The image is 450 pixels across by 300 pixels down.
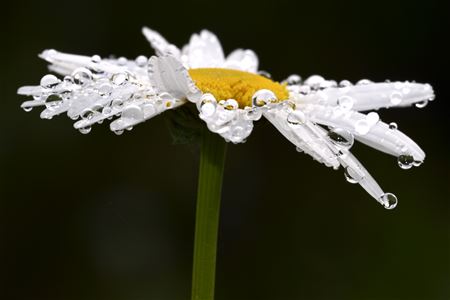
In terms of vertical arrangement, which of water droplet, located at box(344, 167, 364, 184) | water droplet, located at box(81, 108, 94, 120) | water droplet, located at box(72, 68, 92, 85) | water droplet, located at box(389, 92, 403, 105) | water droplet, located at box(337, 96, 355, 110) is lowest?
water droplet, located at box(344, 167, 364, 184)

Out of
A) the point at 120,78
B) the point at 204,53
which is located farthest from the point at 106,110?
the point at 204,53

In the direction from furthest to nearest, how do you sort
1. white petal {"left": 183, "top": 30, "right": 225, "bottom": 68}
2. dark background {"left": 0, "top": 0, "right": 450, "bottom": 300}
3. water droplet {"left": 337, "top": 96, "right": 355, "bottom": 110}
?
dark background {"left": 0, "top": 0, "right": 450, "bottom": 300} < white petal {"left": 183, "top": 30, "right": 225, "bottom": 68} < water droplet {"left": 337, "top": 96, "right": 355, "bottom": 110}

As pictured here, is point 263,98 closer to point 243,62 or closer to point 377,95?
point 377,95

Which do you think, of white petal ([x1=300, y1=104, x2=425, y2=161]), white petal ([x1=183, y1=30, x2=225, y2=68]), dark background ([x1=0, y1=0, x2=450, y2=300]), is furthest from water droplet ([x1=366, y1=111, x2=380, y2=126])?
dark background ([x1=0, y1=0, x2=450, y2=300])

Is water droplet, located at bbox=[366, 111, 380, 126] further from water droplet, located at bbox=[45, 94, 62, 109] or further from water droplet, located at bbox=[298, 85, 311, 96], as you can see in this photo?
water droplet, located at bbox=[45, 94, 62, 109]

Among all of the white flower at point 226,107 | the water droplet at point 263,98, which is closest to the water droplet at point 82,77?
the white flower at point 226,107

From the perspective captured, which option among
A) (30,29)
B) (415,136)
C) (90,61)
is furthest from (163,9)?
(90,61)

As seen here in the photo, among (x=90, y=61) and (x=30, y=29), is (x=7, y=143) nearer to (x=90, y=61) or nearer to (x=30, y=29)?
(x=30, y=29)
